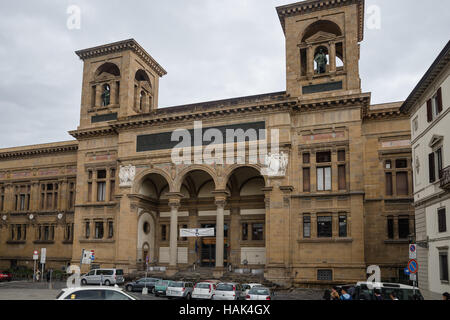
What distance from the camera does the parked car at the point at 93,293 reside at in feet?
46.6

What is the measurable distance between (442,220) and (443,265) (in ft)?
8.14

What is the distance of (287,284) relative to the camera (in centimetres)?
3597

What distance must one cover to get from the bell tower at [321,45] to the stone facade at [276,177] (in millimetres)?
106

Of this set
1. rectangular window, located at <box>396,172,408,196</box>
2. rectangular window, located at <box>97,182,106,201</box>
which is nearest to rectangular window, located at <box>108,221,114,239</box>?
rectangular window, located at <box>97,182,106,201</box>

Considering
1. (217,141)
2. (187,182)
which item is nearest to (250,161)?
(217,141)

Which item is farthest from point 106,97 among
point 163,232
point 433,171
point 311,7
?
point 433,171

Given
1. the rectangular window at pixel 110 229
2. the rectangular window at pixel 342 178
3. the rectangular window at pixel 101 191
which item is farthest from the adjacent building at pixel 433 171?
the rectangular window at pixel 101 191

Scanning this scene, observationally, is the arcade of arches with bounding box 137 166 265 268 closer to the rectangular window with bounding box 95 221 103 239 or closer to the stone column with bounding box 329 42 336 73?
the rectangular window with bounding box 95 221 103 239

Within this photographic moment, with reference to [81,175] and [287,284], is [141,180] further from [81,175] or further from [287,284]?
[287,284]

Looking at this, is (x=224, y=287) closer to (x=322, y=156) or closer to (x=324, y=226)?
(x=324, y=226)

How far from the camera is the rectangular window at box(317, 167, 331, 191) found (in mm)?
38156

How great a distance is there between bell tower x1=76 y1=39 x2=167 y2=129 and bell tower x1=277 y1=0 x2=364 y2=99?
16.7m

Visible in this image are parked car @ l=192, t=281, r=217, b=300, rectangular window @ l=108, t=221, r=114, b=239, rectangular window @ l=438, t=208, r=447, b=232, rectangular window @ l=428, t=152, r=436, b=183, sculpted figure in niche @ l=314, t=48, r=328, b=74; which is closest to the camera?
rectangular window @ l=438, t=208, r=447, b=232
